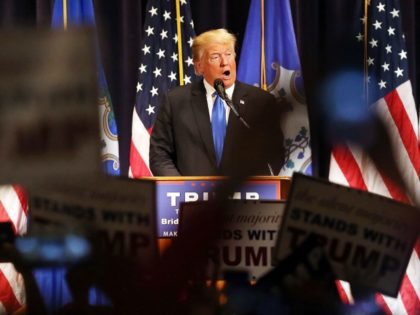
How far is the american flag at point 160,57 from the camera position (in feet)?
14.2

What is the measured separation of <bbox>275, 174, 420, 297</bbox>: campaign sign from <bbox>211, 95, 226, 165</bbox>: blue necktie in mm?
2486

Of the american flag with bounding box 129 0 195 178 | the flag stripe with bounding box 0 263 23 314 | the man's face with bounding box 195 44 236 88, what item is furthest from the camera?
the american flag with bounding box 129 0 195 178

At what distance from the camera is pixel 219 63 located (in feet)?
10.9

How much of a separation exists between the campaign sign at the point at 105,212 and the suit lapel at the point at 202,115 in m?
2.53

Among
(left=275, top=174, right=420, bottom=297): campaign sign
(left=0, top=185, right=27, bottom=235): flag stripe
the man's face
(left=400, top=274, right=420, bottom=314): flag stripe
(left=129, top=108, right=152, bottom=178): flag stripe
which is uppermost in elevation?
the man's face

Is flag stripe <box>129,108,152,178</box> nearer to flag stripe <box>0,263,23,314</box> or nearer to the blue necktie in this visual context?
the blue necktie

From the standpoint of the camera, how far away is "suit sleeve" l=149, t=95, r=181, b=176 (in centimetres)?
305

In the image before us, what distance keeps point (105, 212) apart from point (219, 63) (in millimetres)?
2841

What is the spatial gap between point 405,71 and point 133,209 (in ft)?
12.6

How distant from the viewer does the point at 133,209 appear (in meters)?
0.53

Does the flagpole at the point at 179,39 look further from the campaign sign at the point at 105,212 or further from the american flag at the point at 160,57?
the campaign sign at the point at 105,212

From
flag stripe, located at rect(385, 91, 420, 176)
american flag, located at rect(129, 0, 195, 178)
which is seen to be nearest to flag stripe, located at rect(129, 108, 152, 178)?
american flag, located at rect(129, 0, 195, 178)

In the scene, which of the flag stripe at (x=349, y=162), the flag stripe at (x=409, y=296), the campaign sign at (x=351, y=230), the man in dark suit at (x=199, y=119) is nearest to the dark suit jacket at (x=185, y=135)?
the man in dark suit at (x=199, y=119)

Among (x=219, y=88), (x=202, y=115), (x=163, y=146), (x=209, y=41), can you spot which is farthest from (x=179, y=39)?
(x=219, y=88)
